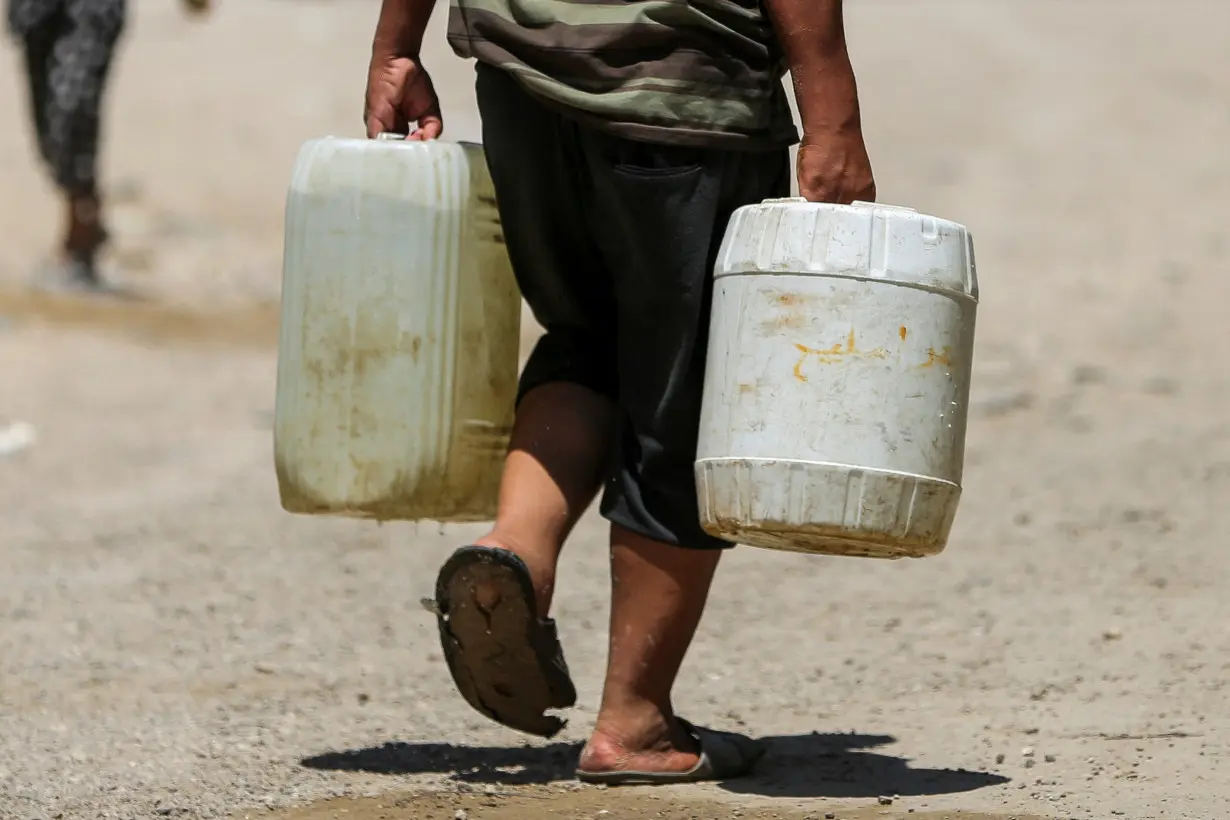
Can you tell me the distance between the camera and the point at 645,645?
262cm

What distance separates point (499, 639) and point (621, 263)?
479 mm

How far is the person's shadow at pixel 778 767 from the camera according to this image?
8.64 ft

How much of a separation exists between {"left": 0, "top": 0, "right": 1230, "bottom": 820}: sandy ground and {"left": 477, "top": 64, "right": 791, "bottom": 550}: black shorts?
40cm

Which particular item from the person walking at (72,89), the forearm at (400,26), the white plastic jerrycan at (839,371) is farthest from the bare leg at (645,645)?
the person walking at (72,89)

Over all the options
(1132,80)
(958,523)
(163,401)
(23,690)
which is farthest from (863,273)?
(1132,80)

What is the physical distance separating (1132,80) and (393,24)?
33.4 feet

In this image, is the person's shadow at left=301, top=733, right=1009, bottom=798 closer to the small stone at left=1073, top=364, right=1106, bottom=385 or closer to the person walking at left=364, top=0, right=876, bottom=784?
the person walking at left=364, top=0, right=876, bottom=784

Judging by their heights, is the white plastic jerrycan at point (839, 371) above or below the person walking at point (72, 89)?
below

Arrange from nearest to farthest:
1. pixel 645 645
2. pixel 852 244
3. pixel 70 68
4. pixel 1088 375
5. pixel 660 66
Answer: pixel 852 244, pixel 660 66, pixel 645 645, pixel 1088 375, pixel 70 68

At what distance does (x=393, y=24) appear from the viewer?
2727mm

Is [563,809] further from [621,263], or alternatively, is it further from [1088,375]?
[1088,375]

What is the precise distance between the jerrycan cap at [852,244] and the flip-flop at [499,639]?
1.51 feet

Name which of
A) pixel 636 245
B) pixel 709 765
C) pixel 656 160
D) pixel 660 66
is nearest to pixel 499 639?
pixel 709 765

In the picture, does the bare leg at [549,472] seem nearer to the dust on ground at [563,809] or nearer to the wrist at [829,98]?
the dust on ground at [563,809]
